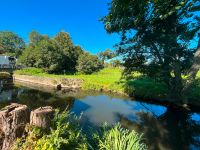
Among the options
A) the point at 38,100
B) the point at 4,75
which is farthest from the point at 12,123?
the point at 4,75

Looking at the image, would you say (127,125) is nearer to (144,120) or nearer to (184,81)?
(144,120)

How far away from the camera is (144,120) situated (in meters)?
11.1

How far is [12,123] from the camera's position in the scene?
12.4ft

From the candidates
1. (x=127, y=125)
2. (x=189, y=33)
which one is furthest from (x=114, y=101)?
(x=189, y=33)

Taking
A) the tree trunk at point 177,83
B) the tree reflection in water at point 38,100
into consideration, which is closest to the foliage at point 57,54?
the tree reflection in water at point 38,100

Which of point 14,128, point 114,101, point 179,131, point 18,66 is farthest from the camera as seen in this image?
point 18,66

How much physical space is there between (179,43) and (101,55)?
43730 millimetres

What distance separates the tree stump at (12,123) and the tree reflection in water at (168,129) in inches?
195

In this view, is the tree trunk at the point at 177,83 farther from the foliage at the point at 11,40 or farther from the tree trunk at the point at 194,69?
the foliage at the point at 11,40

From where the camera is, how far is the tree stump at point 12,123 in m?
3.79

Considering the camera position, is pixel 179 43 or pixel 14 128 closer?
pixel 14 128

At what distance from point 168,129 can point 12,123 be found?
797 cm

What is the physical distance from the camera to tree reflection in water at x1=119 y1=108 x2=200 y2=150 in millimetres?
7883

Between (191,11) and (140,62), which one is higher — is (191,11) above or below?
above
